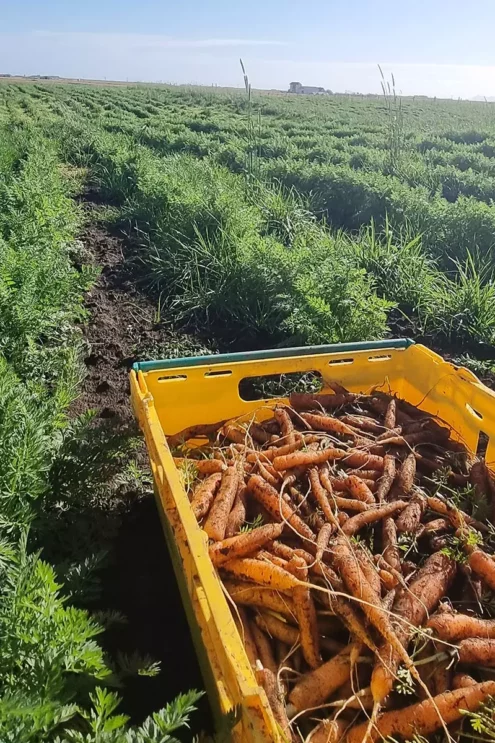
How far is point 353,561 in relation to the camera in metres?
2.18

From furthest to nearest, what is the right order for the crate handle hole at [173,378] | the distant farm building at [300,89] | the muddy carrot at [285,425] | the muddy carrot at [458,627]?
the distant farm building at [300,89] → the crate handle hole at [173,378] → the muddy carrot at [285,425] → the muddy carrot at [458,627]

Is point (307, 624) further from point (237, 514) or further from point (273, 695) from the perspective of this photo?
point (237, 514)

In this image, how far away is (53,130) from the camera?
1741 cm

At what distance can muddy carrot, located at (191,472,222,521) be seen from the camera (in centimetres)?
249

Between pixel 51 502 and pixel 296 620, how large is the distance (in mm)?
1215

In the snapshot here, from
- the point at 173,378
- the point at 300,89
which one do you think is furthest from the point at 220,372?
the point at 300,89

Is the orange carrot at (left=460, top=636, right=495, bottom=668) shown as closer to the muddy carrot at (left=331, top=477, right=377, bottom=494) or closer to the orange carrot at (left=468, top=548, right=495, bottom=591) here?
the orange carrot at (left=468, top=548, right=495, bottom=591)

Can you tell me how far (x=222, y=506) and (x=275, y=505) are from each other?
0.24 metres

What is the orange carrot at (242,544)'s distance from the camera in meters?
2.29

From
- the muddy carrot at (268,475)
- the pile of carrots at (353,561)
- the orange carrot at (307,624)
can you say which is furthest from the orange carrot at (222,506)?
the orange carrot at (307,624)

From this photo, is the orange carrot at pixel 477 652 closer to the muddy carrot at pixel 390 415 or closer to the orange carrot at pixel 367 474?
the orange carrot at pixel 367 474

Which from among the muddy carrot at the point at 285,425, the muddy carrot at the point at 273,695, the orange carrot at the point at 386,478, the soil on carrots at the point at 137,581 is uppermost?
the muddy carrot at the point at 285,425

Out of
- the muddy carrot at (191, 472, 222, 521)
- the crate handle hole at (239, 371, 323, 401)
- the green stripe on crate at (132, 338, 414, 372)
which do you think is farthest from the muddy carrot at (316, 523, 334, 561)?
the crate handle hole at (239, 371, 323, 401)

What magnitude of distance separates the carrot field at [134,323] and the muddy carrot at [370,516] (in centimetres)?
81
